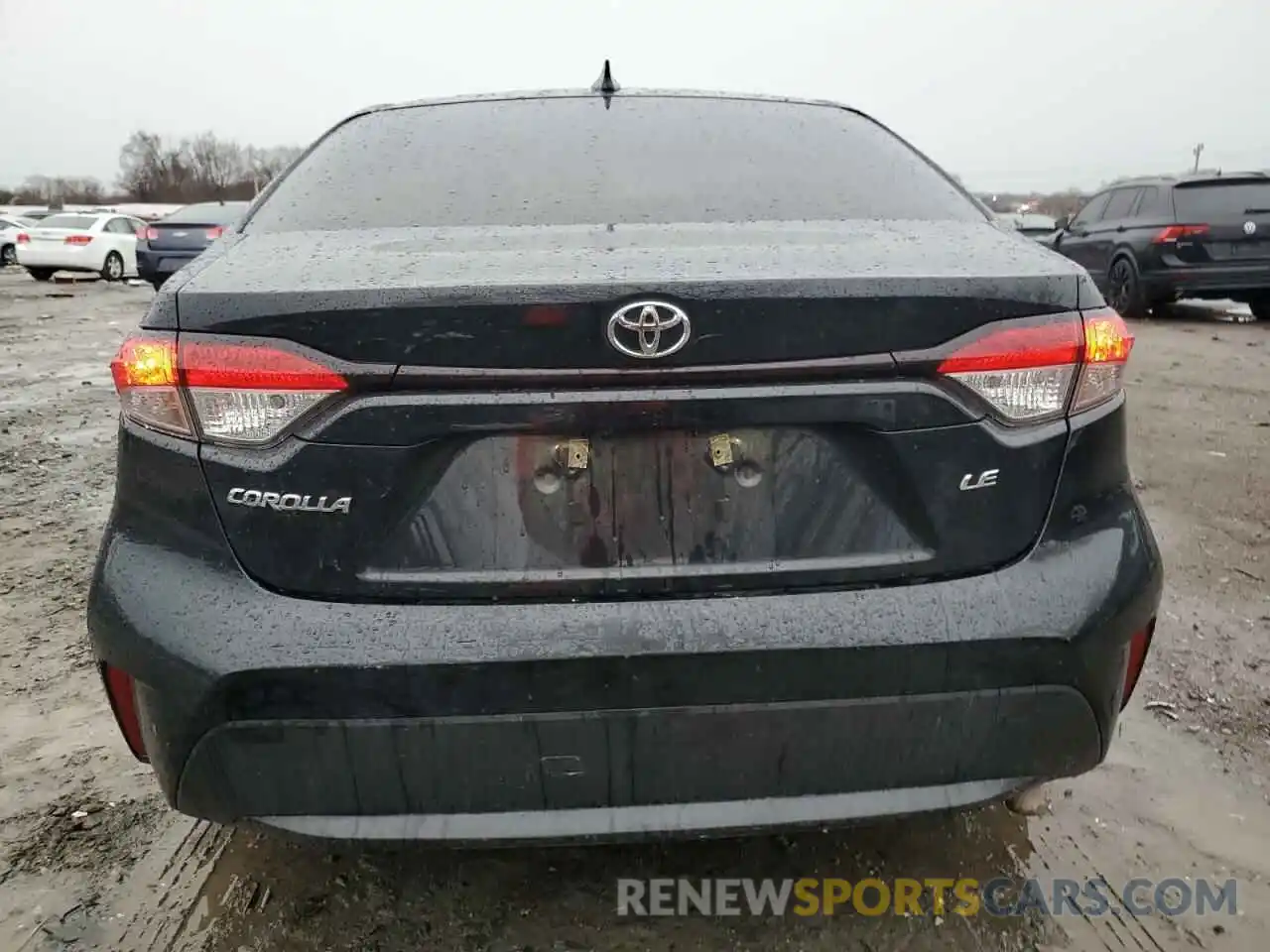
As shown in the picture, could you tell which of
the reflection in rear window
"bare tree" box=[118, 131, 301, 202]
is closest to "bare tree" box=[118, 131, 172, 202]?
"bare tree" box=[118, 131, 301, 202]

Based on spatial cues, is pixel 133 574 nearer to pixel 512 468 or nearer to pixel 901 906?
pixel 512 468

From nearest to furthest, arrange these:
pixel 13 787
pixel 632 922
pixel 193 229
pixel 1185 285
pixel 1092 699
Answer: pixel 1092 699 < pixel 632 922 < pixel 13 787 < pixel 1185 285 < pixel 193 229

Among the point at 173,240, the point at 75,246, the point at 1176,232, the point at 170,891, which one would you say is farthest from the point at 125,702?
the point at 75,246

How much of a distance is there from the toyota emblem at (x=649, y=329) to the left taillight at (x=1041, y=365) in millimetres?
422

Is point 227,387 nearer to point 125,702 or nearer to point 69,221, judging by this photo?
point 125,702

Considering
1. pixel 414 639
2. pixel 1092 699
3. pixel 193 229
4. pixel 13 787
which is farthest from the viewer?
pixel 193 229

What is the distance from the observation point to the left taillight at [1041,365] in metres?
1.55

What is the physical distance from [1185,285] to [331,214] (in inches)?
448

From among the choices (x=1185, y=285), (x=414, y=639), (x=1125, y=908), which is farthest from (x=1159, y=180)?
(x=414, y=639)

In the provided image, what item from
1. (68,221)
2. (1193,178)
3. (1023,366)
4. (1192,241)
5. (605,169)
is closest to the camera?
(1023,366)

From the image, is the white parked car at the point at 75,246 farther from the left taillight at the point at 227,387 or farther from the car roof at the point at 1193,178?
the left taillight at the point at 227,387

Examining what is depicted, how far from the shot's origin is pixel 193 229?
53.5 feet

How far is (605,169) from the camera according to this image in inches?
85.7

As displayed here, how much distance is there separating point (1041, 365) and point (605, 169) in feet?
3.49
